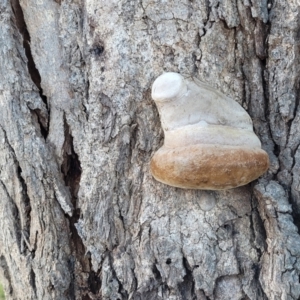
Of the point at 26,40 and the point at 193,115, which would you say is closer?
the point at 193,115

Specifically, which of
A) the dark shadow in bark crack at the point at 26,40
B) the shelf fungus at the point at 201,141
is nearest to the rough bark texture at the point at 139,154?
the dark shadow in bark crack at the point at 26,40

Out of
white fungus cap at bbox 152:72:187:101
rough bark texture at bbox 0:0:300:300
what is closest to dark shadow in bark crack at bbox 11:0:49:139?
rough bark texture at bbox 0:0:300:300

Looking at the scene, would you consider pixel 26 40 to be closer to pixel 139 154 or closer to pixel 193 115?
pixel 139 154

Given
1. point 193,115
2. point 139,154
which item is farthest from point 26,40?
point 193,115

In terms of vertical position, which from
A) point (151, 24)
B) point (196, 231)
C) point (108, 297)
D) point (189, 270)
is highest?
point (151, 24)

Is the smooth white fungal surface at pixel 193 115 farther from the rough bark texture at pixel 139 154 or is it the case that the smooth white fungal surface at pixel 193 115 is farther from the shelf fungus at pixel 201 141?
the rough bark texture at pixel 139 154

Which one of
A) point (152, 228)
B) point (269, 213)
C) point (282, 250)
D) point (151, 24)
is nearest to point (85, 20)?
point (151, 24)

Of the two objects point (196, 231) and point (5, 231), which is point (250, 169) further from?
point (5, 231)
